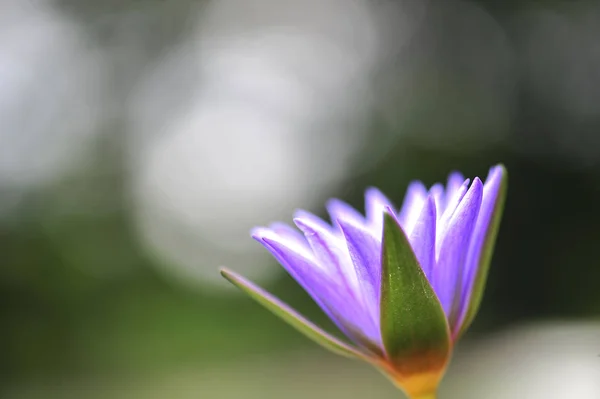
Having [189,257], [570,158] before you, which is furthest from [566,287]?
[189,257]

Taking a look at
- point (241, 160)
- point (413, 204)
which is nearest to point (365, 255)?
point (413, 204)

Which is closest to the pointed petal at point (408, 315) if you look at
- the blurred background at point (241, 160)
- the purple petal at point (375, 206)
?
the purple petal at point (375, 206)

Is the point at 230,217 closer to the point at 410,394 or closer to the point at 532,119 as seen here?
the point at 532,119

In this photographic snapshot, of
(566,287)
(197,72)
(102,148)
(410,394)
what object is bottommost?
(410,394)

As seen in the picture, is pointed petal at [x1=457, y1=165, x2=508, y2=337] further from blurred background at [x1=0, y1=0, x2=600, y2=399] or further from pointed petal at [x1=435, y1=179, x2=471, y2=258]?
blurred background at [x1=0, y1=0, x2=600, y2=399]

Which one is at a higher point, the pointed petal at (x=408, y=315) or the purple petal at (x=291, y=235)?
the purple petal at (x=291, y=235)

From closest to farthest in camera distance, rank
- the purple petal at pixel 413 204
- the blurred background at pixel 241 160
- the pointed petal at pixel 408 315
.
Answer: the pointed petal at pixel 408 315 → the purple petal at pixel 413 204 → the blurred background at pixel 241 160

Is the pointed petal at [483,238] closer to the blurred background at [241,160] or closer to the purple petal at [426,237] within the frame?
the purple petal at [426,237]

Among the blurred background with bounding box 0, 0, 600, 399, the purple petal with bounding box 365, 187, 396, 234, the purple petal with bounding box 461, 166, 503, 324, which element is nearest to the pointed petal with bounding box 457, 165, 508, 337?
the purple petal with bounding box 461, 166, 503, 324
